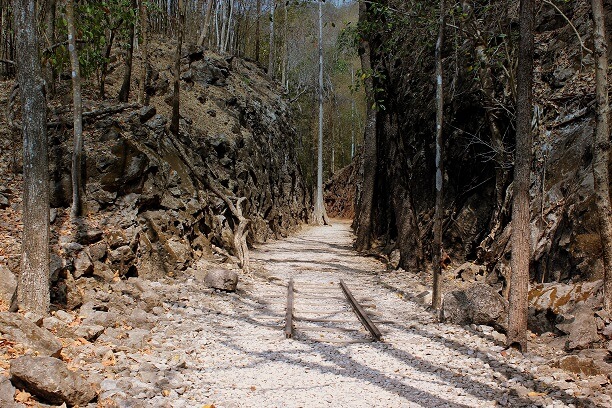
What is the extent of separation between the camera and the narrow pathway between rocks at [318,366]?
5.04 metres

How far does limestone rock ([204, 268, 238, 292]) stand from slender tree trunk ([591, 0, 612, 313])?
22.3ft

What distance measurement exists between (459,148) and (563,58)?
3.43m

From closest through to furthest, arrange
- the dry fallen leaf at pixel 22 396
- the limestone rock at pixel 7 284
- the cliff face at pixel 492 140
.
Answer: the dry fallen leaf at pixel 22 396 → the limestone rock at pixel 7 284 → the cliff face at pixel 492 140

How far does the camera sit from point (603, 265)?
665 cm

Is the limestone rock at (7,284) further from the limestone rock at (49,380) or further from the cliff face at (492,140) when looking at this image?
the cliff face at (492,140)

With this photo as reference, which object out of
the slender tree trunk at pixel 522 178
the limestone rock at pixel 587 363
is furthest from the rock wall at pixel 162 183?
the limestone rock at pixel 587 363

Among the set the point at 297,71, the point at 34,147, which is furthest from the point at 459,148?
the point at 297,71

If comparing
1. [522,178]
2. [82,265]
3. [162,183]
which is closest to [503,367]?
[522,178]

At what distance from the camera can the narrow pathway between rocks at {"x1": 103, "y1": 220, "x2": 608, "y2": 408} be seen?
5.04 meters

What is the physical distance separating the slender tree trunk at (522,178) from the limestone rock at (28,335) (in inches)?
226

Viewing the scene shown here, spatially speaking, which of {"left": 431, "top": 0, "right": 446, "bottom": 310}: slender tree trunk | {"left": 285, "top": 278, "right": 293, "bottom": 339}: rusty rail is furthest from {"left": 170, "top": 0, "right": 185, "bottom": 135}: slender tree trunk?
{"left": 431, "top": 0, "right": 446, "bottom": 310}: slender tree trunk

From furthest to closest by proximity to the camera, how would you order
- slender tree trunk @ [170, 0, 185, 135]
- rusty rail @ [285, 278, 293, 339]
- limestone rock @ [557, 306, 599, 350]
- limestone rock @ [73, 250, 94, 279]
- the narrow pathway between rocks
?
1. slender tree trunk @ [170, 0, 185, 135]
2. limestone rock @ [73, 250, 94, 279]
3. rusty rail @ [285, 278, 293, 339]
4. limestone rock @ [557, 306, 599, 350]
5. the narrow pathway between rocks

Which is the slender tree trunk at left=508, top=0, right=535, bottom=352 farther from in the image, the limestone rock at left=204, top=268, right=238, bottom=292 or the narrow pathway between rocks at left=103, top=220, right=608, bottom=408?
the limestone rock at left=204, top=268, right=238, bottom=292

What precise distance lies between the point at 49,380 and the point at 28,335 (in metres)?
1.00
